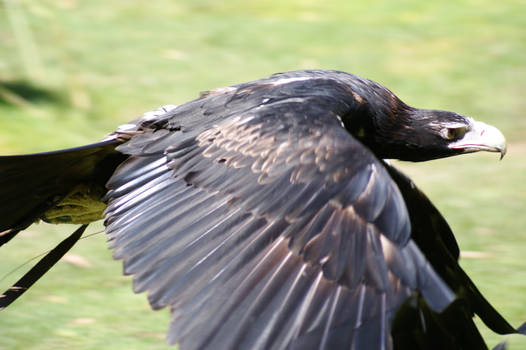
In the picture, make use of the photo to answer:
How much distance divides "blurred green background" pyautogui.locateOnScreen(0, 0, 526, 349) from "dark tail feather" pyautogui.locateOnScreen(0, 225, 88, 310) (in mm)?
369

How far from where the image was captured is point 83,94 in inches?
413

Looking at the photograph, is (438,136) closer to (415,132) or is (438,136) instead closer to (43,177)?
(415,132)

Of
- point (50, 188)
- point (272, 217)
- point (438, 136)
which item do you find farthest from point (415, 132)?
point (50, 188)

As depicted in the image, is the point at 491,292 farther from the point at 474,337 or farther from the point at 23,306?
the point at 23,306

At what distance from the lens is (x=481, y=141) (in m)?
5.00

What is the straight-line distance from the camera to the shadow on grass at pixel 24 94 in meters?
9.85

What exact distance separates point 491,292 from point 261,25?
8444 mm

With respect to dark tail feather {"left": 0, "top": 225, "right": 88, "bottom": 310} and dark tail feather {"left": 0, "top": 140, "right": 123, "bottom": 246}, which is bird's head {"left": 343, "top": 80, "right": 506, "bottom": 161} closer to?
dark tail feather {"left": 0, "top": 140, "right": 123, "bottom": 246}

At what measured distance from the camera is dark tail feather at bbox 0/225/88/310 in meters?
4.56

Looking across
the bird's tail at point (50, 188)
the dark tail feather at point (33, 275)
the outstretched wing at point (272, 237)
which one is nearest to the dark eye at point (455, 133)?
the outstretched wing at point (272, 237)

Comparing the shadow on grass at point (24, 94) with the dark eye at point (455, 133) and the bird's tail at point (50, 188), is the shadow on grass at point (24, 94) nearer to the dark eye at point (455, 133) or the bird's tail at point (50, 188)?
the bird's tail at point (50, 188)

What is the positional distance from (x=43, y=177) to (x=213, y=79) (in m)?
6.81

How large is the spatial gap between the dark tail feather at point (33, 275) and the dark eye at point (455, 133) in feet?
6.73

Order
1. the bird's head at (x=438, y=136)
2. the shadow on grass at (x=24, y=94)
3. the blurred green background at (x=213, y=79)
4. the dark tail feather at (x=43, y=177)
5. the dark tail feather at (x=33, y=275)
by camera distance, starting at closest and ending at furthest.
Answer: the dark tail feather at (x=43, y=177)
the dark tail feather at (x=33, y=275)
the bird's head at (x=438, y=136)
the blurred green background at (x=213, y=79)
the shadow on grass at (x=24, y=94)
